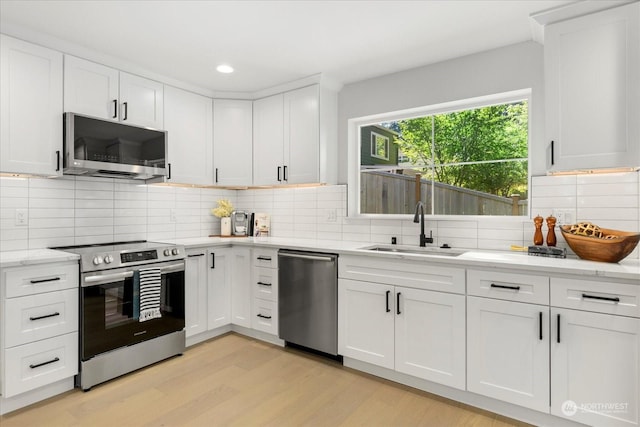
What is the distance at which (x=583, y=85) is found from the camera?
7.00 ft

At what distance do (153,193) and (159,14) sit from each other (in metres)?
1.74

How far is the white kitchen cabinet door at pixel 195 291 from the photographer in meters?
3.10

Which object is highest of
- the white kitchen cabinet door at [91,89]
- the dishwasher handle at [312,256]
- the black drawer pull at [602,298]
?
the white kitchen cabinet door at [91,89]

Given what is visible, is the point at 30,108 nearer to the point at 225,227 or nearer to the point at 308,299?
the point at 225,227

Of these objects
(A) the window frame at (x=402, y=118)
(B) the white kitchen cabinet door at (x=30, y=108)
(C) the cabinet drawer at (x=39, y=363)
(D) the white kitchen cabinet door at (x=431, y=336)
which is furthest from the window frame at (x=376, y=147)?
(C) the cabinet drawer at (x=39, y=363)

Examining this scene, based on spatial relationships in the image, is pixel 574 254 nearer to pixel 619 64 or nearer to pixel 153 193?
pixel 619 64

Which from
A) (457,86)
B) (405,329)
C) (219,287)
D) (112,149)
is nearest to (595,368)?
(405,329)

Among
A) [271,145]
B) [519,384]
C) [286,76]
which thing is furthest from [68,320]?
[519,384]

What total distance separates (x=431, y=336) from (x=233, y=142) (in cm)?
262

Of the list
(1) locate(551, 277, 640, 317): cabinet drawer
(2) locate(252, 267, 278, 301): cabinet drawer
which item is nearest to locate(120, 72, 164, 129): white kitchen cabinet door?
(2) locate(252, 267, 278, 301): cabinet drawer

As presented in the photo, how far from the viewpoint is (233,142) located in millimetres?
3717

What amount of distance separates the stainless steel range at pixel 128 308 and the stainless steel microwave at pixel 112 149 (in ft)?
2.02

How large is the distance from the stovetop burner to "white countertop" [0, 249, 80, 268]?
0.08m

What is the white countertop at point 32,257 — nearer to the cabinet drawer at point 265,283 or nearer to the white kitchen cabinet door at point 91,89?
the white kitchen cabinet door at point 91,89
